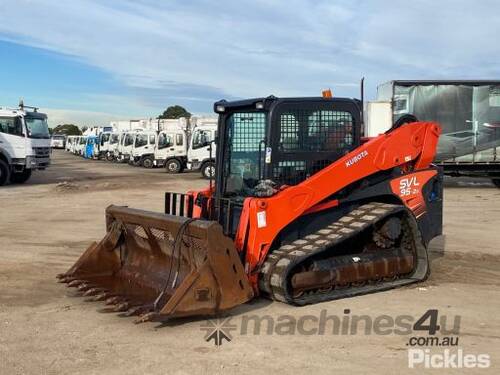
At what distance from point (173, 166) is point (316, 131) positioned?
26.9 meters

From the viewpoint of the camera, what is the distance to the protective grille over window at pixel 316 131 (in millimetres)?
7031

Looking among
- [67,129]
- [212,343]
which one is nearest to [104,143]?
[212,343]

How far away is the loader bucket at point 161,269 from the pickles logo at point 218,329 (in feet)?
0.45

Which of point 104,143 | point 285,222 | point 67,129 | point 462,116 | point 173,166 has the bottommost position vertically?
point 285,222

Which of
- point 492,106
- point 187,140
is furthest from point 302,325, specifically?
point 187,140

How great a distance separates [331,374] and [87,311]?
9.25 ft

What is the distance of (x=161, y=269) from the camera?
6789mm

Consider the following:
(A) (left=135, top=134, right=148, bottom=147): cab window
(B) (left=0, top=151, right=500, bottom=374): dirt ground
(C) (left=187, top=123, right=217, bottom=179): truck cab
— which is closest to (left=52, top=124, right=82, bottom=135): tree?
(A) (left=135, top=134, right=148, bottom=147): cab window

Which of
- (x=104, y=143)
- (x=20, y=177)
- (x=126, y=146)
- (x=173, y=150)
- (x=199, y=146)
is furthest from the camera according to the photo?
(x=104, y=143)

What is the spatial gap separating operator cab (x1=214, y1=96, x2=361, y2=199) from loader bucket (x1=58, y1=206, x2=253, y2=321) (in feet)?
3.08

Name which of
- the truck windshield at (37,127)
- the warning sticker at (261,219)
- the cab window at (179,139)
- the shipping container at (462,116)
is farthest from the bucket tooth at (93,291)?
the cab window at (179,139)

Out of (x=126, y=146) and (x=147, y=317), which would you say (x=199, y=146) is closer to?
(x=126, y=146)

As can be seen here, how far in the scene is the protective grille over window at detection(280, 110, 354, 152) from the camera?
23.1 feet

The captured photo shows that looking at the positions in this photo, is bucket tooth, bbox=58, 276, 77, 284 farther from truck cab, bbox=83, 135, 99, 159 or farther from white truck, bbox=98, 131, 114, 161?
truck cab, bbox=83, 135, 99, 159
